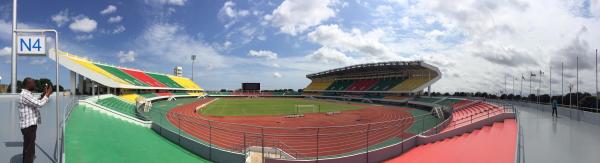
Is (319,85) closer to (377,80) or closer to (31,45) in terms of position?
(377,80)

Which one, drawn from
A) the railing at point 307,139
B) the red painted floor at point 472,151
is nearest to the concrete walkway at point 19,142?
the railing at point 307,139

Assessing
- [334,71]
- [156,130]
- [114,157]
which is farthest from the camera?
[334,71]

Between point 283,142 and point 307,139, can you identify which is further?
point 307,139

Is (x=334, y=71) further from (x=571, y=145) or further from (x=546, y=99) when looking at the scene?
(x=571, y=145)

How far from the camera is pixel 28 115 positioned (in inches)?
196

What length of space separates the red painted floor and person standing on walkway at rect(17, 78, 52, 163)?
347 inches

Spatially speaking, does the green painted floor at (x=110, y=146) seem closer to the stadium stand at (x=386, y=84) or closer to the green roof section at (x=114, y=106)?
the green roof section at (x=114, y=106)

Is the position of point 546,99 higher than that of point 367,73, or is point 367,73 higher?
point 367,73

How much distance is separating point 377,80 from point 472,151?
5392 centimetres

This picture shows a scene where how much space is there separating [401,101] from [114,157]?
4429 centimetres

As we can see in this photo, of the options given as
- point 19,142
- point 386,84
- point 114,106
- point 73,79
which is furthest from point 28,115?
point 386,84

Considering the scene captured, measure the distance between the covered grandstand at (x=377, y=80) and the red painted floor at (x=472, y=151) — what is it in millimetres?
38233

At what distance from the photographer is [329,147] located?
1405 centimetres

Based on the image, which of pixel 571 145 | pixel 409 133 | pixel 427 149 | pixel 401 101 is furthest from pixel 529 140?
pixel 401 101
